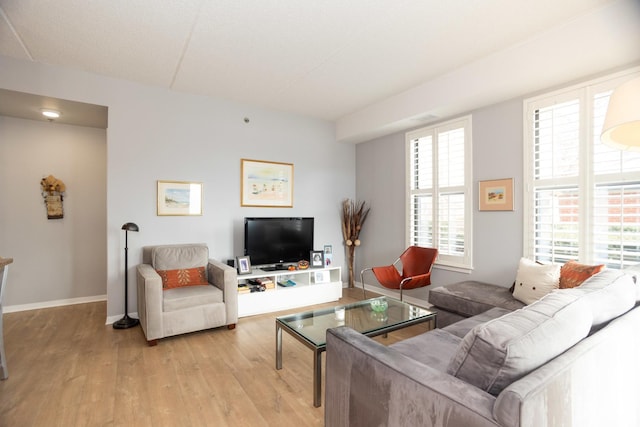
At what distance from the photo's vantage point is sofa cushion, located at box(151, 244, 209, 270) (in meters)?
3.60

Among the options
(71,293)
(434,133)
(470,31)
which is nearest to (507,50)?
(470,31)

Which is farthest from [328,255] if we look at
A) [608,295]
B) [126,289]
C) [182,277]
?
[608,295]

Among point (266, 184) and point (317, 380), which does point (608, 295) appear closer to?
point (317, 380)

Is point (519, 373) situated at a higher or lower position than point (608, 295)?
lower

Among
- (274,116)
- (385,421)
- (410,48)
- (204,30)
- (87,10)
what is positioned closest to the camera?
(385,421)

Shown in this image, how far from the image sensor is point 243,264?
414cm

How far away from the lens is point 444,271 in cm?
412

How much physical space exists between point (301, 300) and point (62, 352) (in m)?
2.58

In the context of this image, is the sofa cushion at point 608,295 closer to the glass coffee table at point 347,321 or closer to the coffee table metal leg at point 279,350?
the glass coffee table at point 347,321

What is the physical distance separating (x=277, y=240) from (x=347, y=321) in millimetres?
2065

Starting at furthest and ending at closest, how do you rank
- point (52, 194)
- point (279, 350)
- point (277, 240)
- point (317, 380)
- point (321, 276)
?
1. point (321, 276)
2. point (277, 240)
3. point (52, 194)
4. point (279, 350)
5. point (317, 380)

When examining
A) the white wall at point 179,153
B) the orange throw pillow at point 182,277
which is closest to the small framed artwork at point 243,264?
the white wall at point 179,153

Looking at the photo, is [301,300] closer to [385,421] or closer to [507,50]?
[385,421]

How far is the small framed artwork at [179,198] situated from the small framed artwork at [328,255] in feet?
6.56
